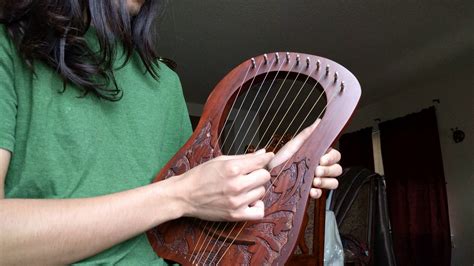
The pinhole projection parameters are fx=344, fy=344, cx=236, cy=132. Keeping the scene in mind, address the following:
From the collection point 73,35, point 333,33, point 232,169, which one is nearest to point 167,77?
point 73,35

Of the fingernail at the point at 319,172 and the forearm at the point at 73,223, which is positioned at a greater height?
the forearm at the point at 73,223

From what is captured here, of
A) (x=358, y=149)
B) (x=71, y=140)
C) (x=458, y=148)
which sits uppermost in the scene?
(x=71, y=140)

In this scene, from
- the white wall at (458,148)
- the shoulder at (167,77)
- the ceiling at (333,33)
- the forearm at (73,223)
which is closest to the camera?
the forearm at (73,223)

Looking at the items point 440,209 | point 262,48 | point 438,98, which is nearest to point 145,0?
point 262,48

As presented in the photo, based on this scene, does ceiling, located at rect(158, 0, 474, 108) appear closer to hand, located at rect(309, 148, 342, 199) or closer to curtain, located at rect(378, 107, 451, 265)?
curtain, located at rect(378, 107, 451, 265)

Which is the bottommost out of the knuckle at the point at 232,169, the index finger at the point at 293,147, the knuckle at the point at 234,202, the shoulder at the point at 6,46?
the knuckle at the point at 234,202

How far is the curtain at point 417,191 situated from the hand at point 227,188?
3.82 meters

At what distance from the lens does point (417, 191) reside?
381cm

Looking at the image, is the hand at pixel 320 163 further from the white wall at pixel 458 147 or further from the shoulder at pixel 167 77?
the white wall at pixel 458 147

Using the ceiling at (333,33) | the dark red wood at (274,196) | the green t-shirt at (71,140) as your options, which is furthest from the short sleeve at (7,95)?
the ceiling at (333,33)

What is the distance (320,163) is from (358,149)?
172 inches

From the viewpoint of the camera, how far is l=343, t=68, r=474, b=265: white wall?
3.52 metres

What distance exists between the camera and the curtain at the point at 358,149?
14.6ft

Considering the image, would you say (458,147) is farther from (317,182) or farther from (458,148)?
(317,182)
